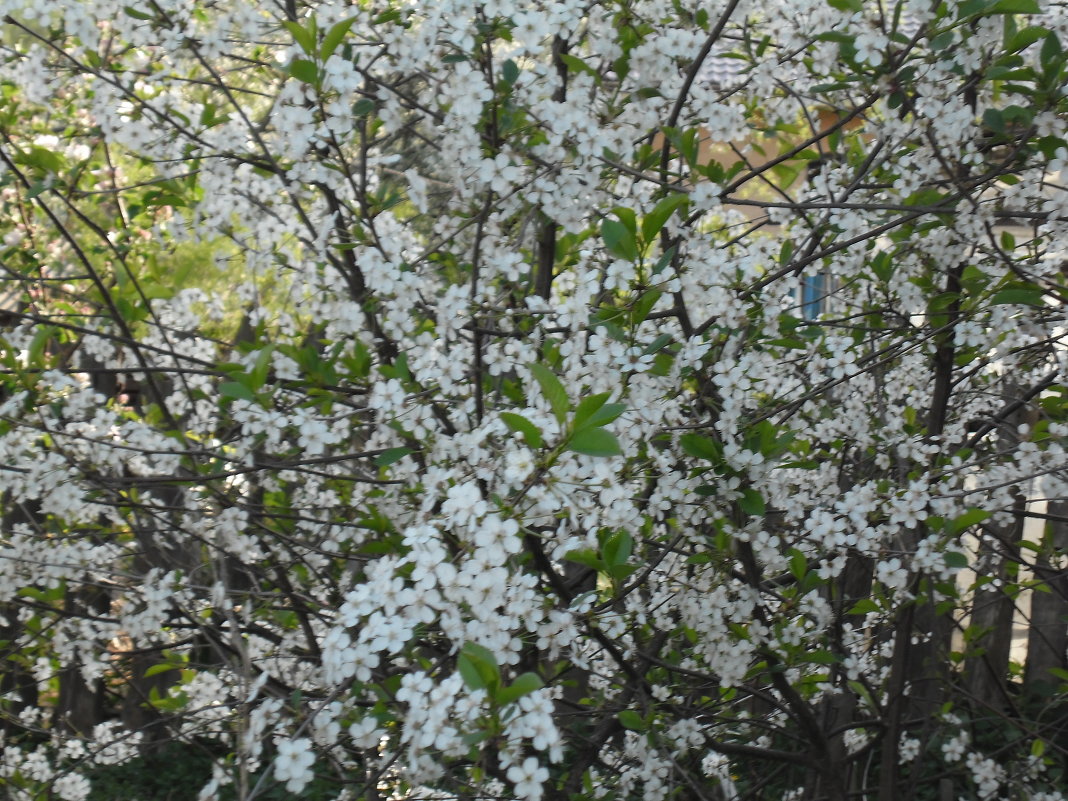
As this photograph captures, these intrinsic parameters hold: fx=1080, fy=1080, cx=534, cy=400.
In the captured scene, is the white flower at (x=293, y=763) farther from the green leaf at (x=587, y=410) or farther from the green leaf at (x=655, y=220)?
the green leaf at (x=655, y=220)

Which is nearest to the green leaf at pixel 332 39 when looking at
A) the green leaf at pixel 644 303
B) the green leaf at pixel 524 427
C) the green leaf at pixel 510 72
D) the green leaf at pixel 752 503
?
the green leaf at pixel 510 72

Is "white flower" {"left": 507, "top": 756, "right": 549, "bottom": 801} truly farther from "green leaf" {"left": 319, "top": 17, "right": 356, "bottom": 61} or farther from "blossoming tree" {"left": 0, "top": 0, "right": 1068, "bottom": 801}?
"green leaf" {"left": 319, "top": 17, "right": 356, "bottom": 61}

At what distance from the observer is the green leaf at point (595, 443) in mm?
1580

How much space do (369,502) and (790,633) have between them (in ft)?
3.73

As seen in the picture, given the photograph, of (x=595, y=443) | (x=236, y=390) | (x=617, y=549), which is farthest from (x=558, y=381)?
(x=236, y=390)

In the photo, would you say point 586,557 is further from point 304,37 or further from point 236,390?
point 304,37

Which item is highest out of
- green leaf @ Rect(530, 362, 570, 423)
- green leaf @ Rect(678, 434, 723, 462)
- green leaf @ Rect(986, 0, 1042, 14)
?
green leaf @ Rect(986, 0, 1042, 14)

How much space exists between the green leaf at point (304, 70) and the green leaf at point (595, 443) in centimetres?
101

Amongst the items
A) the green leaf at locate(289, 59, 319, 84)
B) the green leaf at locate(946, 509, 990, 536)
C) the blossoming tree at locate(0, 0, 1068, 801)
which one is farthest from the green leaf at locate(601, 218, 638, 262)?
the green leaf at locate(946, 509, 990, 536)

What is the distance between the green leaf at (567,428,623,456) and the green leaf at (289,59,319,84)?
1.01 metres

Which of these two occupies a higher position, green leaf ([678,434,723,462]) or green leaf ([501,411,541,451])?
green leaf ([678,434,723,462])

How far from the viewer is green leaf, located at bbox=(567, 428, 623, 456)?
1.58 metres

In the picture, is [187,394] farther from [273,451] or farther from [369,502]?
[369,502]

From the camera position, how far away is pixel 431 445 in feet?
7.52
